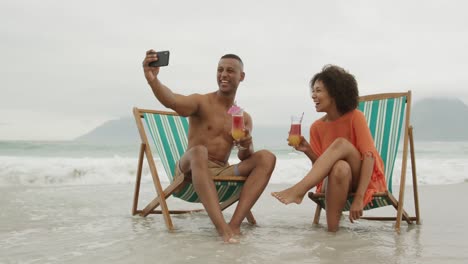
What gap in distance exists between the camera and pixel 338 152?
3.63 m

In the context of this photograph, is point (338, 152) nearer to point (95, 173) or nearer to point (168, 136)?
Result: point (168, 136)

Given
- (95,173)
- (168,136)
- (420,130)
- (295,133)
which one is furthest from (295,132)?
(420,130)

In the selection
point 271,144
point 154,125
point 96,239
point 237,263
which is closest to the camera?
point 237,263

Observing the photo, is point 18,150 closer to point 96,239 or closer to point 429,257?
point 96,239

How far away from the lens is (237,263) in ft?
9.16

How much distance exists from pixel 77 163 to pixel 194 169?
711cm

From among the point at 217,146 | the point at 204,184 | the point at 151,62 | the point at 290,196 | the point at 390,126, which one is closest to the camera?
the point at 290,196

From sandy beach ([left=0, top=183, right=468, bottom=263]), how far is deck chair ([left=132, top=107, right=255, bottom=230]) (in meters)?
0.19

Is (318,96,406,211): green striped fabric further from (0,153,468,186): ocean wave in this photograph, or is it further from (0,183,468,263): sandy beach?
(0,153,468,186): ocean wave

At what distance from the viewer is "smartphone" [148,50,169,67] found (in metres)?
3.46

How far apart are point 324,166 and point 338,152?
151 mm

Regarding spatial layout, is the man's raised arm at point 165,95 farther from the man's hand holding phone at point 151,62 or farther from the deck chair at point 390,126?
the deck chair at point 390,126

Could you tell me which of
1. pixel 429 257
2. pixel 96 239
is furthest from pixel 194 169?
pixel 429 257

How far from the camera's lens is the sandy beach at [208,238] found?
299 cm
